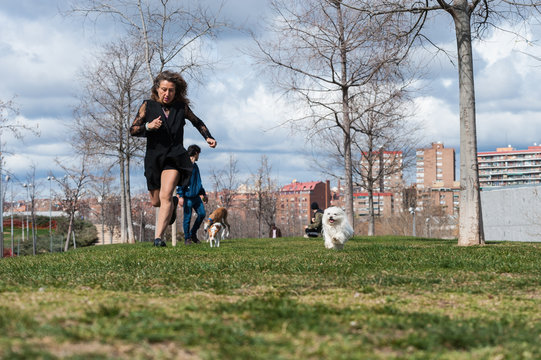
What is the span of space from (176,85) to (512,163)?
196090 mm

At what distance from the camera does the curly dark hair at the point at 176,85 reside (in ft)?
29.0

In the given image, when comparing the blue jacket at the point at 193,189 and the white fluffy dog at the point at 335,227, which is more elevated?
the blue jacket at the point at 193,189

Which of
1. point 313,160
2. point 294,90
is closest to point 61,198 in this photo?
point 313,160

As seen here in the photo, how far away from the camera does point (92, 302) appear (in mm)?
3527

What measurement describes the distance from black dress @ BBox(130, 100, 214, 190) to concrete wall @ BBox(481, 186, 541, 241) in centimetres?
3808

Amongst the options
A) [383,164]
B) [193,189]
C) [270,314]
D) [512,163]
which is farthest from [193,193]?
[512,163]

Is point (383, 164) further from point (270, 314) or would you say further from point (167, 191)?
point (270, 314)

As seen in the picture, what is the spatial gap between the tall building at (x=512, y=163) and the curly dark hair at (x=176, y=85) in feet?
593

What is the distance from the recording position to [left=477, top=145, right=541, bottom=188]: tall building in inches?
7025

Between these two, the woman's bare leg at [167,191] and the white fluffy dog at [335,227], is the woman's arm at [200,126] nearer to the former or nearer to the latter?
the woman's bare leg at [167,191]

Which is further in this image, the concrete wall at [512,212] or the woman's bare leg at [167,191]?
the concrete wall at [512,212]

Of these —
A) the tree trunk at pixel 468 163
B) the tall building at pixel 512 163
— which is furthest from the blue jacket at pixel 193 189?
the tall building at pixel 512 163

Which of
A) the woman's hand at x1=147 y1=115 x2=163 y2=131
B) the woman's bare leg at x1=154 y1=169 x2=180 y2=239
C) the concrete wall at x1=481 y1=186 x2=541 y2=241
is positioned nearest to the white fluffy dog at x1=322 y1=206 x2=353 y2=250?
the woman's bare leg at x1=154 y1=169 x2=180 y2=239

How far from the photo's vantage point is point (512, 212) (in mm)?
45531
